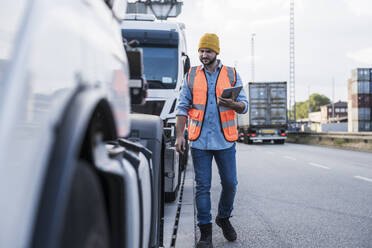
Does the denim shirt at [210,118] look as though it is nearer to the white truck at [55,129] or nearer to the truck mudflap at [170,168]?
the truck mudflap at [170,168]

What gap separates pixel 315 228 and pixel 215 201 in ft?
7.18

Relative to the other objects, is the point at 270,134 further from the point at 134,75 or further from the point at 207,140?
the point at 134,75

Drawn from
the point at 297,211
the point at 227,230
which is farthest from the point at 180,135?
the point at 297,211

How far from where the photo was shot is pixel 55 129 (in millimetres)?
1119

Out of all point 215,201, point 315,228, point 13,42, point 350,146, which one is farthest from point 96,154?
point 350,146

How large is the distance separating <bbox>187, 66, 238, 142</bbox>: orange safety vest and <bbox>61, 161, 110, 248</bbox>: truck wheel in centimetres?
301

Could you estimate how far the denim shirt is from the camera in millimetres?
4409

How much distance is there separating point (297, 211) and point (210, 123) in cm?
234

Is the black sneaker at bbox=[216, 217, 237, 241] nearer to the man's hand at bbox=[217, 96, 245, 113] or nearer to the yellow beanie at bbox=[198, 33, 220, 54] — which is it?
the man's hand at bbox=[217, 96, 245, 113]

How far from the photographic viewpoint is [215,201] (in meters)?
7.00

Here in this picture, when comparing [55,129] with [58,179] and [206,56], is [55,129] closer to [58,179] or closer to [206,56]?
[58,179]

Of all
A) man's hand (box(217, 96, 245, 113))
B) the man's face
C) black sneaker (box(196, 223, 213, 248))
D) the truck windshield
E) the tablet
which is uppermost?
the truck windshield

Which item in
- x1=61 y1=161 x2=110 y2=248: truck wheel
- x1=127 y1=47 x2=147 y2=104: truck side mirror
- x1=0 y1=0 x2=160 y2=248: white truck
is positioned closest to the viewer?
x1=0 y1=0 x2=160 y2=248: white truck

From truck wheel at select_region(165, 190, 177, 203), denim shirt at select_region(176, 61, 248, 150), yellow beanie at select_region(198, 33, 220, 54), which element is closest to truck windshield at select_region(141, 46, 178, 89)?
truck wheel at select_region(165, 190, 177, 203)
